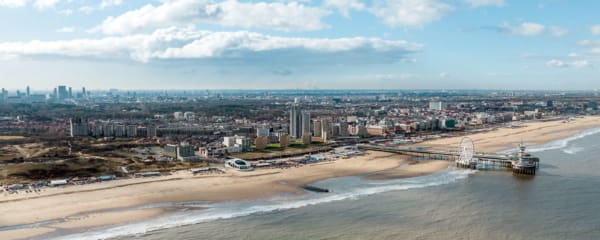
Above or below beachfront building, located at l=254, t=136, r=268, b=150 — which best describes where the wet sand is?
below

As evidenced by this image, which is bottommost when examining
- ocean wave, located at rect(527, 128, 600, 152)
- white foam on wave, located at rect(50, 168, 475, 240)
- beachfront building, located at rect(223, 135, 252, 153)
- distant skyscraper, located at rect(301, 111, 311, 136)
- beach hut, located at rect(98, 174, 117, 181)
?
white foam on wave, located at rect(50, 168, 475, 240)

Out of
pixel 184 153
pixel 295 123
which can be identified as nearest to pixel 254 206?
pixel 184 153

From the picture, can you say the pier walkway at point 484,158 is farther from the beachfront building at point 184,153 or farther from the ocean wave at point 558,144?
the beachfront building at point 184,153

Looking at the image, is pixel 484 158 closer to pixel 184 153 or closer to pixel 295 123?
pixel 295 123

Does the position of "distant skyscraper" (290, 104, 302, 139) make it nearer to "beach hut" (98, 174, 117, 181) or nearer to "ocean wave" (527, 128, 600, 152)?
"ocean wave" (527, 128, 600, 152)

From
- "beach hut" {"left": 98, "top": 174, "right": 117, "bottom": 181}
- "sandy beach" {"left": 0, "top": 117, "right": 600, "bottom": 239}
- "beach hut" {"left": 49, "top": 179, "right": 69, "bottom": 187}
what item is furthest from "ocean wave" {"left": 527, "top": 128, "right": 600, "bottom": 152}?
"beach hut" {"left": 49, "top": 179, "right": 69, "bottom": 187}

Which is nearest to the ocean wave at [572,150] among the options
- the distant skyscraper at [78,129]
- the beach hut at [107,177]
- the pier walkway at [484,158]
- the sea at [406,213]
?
the pier walkway at [484,158]
